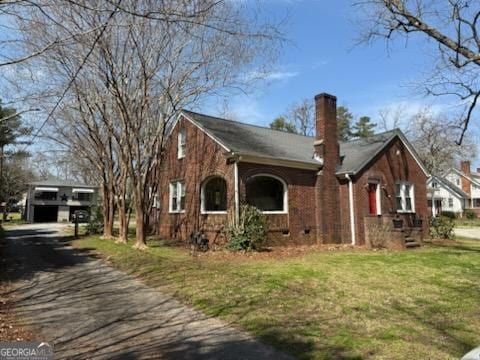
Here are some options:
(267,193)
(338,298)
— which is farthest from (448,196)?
(338,298)

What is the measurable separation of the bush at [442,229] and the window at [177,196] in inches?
541

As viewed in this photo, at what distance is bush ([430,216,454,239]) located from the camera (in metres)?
19.7

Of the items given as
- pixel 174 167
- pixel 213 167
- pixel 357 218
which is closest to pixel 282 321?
pixel 213 167

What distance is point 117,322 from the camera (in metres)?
5.70

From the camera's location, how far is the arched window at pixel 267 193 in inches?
617

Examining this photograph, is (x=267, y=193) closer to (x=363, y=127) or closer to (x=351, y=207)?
(x=351, y=207)

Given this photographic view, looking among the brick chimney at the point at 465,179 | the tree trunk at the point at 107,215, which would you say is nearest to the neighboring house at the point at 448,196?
the brick chimney at the point at 465,179

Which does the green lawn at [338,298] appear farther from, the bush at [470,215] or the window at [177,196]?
the bush at [470,215]

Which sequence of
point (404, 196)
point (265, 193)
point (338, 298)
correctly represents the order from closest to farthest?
point (338, 298)
point (265, 193)
point (404, 196)

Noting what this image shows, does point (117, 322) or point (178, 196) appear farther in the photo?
point (178, 196)

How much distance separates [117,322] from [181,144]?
14.0m

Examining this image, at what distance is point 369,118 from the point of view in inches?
2053

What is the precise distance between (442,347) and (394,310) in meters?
1.70

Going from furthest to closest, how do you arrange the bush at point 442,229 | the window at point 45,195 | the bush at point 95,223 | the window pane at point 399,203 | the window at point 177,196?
the window at point 45,195
the bush at point 95,223
the bush at point 442,229
the window pane at point 399,203
the window at point 177,196
